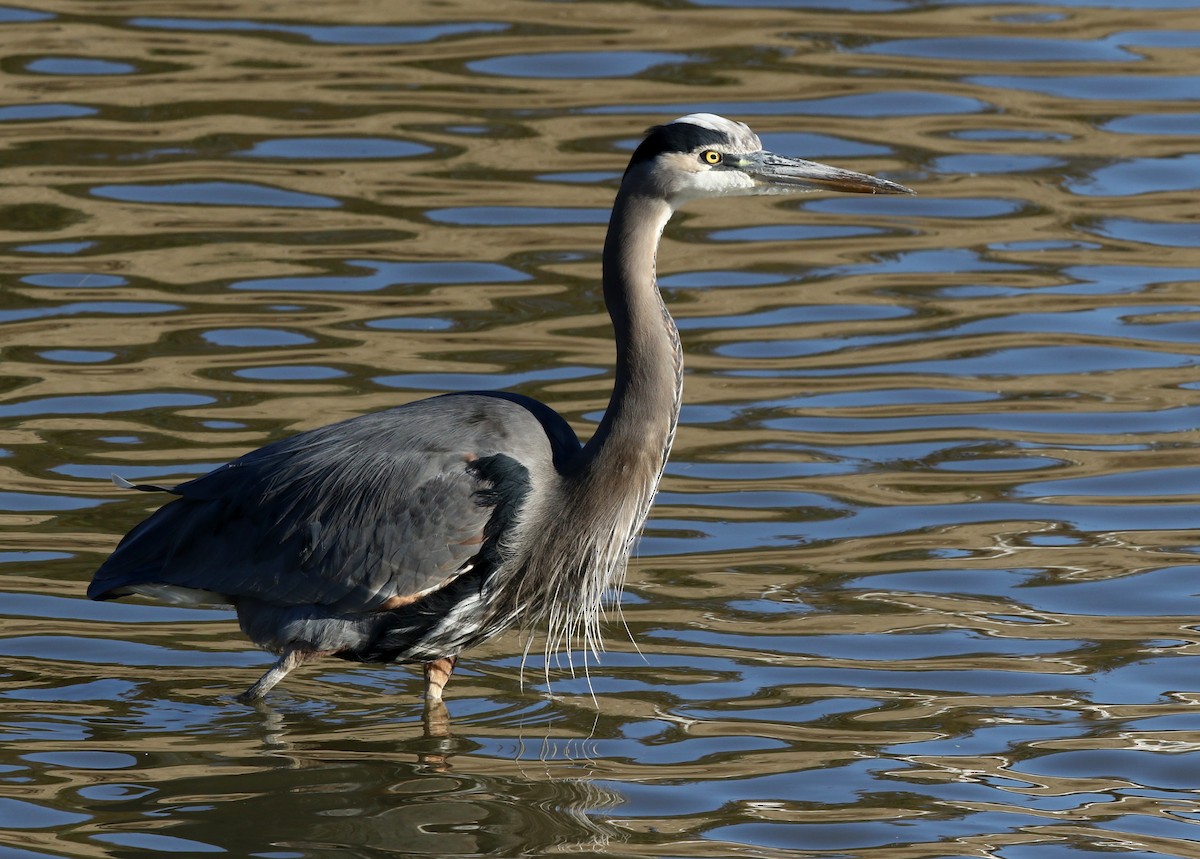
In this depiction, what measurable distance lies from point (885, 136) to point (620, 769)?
787 centimetres

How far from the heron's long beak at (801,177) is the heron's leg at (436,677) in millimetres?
2154

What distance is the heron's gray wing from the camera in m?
7.68

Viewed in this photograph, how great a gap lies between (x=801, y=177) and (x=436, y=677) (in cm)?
232

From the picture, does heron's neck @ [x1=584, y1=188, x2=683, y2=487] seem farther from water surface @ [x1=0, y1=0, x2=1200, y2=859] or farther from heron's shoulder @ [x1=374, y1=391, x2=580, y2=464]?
water surface @ [x1=0, y1=0, x2=1200, y2=859]

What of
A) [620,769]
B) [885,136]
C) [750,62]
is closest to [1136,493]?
[620,769]

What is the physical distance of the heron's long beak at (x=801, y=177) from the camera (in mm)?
7988

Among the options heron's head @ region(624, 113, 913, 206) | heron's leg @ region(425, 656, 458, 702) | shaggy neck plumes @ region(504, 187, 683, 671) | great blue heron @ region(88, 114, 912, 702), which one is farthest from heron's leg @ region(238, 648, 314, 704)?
heron's head @ region(624, 113, 913, 206)

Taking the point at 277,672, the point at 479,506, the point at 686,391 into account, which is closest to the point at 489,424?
the point at 479,506

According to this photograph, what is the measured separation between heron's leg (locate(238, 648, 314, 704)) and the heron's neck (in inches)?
50.6

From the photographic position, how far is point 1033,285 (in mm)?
12430

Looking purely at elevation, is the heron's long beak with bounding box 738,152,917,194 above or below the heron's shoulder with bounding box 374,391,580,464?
above

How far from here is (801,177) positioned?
8.02 metres

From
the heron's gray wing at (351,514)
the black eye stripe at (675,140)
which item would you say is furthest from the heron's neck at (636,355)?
the heron's gray wing at (351,514)

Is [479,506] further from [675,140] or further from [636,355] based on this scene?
[675,140]
